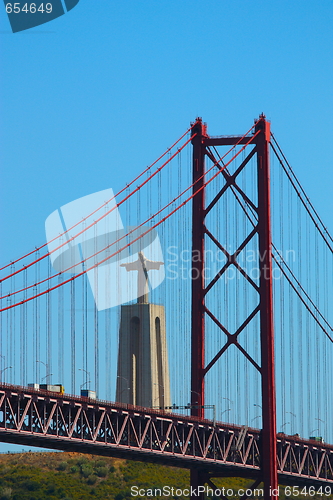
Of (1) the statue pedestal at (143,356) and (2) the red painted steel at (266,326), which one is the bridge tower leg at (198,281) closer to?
(2) the red painted steel at (266,326)

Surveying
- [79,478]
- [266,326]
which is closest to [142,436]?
[266,326]

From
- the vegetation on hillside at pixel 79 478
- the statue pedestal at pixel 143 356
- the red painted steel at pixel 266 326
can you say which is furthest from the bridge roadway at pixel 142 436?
the vegetation on hillside at pixel 79 478

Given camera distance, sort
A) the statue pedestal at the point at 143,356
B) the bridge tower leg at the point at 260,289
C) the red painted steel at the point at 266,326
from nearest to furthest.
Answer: the red painted steel at the point at 266,326, the bridge tower leg at the point at 260,289, the statue pedestal at the point at 143,356

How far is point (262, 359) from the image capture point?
83312 mm

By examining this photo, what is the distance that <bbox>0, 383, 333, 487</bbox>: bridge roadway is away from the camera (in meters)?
68.8

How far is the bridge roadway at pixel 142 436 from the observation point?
68.8 meters

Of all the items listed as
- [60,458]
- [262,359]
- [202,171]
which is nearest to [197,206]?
[202,171]

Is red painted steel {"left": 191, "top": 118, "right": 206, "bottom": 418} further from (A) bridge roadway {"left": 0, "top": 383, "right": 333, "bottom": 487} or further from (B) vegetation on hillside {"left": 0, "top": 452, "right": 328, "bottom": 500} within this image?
(B) vegetation on hillside {"left": 0, "top": 452, "right": 328, "bottom": 500}

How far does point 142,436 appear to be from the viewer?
254 feet

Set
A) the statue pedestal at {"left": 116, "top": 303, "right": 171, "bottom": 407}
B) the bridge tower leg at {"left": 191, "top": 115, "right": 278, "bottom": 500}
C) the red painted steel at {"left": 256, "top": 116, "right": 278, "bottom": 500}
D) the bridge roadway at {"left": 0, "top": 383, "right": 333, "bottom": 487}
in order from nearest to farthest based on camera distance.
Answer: the bridge roadway at {"left": 0, "top": 383, "right": 333, "bottom": 487}
the red painted steel at {"left": 256, "top": 116, "right": 278, "bottom": 500}
the bridge tower leg at {"left": 191, "top": 115, "right": 278, "bottom": 500}
the statue pedestal at {"left": 116, "top": 303, "right": 171, "bottom": 407}

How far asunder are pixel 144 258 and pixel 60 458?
109 ft

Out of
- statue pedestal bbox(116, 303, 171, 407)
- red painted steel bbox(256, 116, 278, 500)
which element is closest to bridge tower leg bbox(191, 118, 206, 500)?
red painted steel bbox(256, 116, 278, 500)

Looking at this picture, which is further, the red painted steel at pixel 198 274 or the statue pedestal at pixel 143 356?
the statue pedestal at pixel 143 356

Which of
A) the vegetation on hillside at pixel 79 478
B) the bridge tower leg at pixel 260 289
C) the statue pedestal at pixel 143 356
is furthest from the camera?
the vegetation on hillside at pixel 79 478
